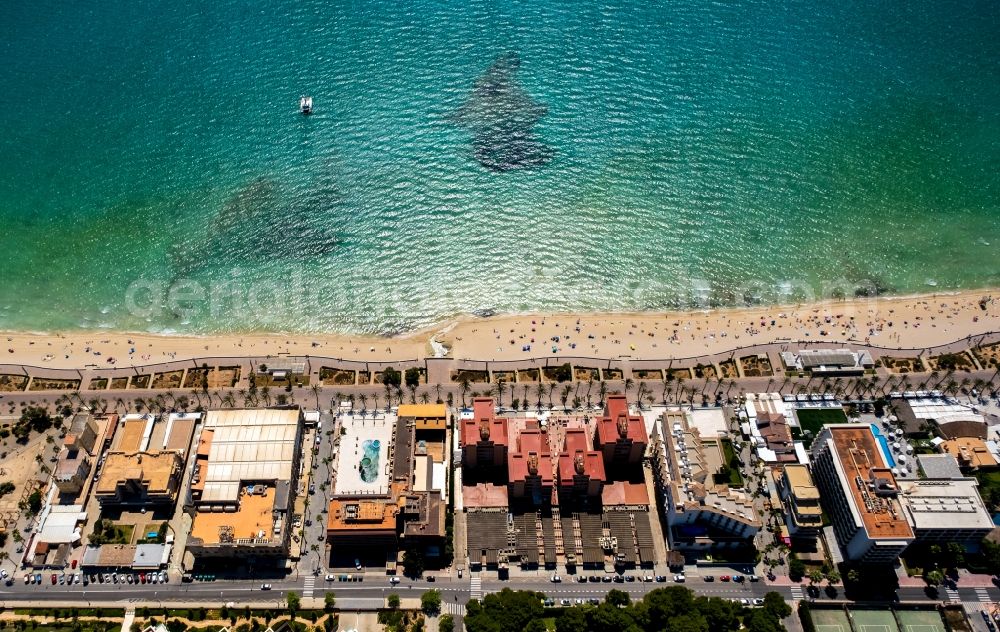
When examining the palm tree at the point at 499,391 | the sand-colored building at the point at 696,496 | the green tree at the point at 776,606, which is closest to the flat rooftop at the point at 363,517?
the palm tree at the point at 499,391

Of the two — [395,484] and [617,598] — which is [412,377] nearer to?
[395,484]

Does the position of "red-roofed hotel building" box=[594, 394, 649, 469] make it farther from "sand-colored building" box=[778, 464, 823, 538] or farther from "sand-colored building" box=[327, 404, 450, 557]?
"sand-colored building" box=[327, 404, 450, 557]

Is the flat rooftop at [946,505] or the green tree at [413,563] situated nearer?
the flat rooftop at [946,505]

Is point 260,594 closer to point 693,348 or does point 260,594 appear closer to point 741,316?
point 693,348

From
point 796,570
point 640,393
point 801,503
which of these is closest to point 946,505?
point 801,503

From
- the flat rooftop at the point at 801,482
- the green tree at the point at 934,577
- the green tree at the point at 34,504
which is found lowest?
the green tree at the point at 934,577

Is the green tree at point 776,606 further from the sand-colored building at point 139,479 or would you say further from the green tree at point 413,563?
the sand-colored building at point 139,479
